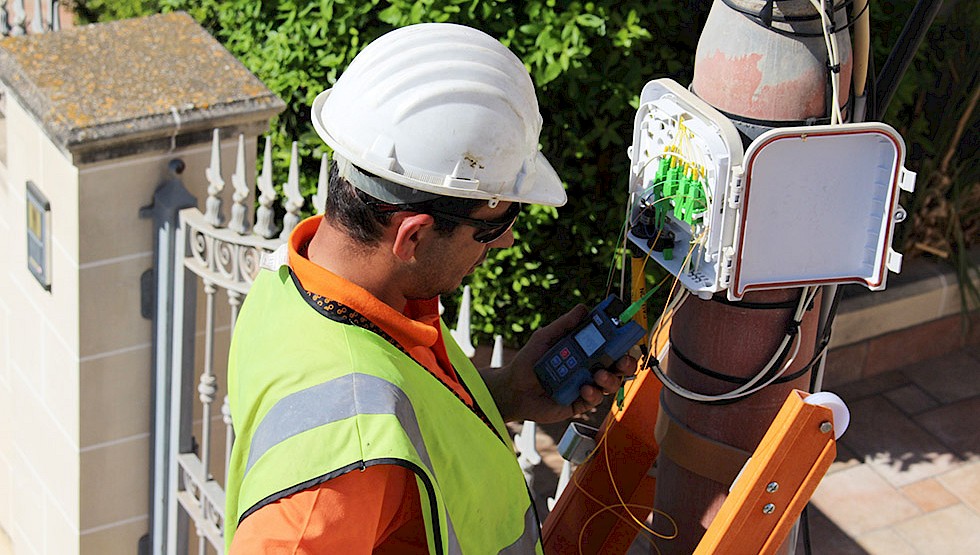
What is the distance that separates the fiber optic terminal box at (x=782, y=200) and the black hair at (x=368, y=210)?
36 cm

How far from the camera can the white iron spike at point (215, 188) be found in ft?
10.1

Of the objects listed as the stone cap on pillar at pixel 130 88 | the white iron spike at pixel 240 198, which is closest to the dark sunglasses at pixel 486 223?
the white iron spike at pixel 240 198

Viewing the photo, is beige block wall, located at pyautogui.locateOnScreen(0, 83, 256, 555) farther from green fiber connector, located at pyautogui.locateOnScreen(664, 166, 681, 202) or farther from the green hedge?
green fiber connector, located at pyautogui.locateOnScreen(664, 166, 681, 202)

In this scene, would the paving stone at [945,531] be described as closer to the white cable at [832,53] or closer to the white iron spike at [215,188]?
the white iron spike at [215,188]

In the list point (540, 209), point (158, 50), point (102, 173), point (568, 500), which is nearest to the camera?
point (568, 500)

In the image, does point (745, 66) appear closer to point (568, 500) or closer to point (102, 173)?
point (568, 500)

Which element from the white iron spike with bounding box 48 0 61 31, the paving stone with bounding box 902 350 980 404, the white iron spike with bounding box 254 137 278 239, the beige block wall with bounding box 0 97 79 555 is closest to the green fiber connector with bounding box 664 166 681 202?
the white iron spike with bounding box 254 137 278 239

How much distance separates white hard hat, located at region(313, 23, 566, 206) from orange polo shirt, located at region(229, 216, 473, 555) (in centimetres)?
22

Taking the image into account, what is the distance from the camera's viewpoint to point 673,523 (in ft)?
7.23

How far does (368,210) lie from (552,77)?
6.53ft

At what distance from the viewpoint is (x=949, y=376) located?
5.26 metres

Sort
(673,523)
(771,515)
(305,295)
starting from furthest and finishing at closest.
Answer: (673,523) < (305,295) < (771,515)

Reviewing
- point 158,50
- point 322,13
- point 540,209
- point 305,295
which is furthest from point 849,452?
point 305,295

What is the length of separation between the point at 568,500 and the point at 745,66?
0.95 meters
